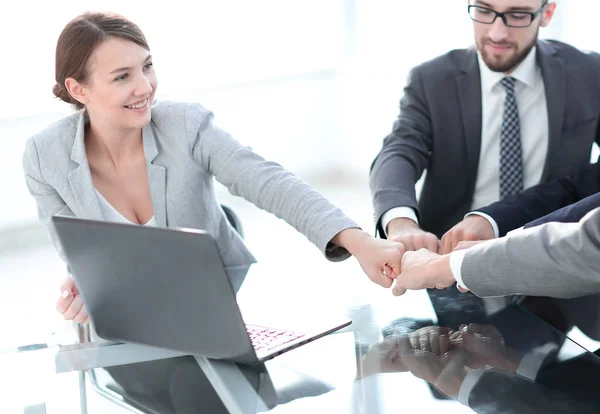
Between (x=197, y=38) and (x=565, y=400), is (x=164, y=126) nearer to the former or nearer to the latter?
(x=565, y=400)

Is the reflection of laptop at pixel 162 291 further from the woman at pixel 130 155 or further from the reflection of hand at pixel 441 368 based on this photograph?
the woman at pixel 130 155

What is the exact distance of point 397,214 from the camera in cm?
246

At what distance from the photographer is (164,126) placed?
7.86ft

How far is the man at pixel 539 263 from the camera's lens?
5.24 ft

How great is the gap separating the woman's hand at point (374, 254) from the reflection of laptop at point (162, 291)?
0.28 m

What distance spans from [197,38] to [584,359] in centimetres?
403

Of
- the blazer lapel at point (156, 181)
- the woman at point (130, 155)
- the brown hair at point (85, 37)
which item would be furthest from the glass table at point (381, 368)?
the brown hair at point (85, 37)

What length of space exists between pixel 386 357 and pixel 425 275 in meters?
0.35

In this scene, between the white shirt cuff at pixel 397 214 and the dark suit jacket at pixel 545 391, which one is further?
the white shirt cuff at pixel 397 214

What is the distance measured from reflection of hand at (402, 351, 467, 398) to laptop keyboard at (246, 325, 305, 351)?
0.83 feet

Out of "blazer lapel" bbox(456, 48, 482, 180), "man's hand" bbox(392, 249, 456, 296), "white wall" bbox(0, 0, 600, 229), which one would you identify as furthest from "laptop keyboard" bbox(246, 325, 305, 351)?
"white wall" bbox(0, 0, 600, 229)

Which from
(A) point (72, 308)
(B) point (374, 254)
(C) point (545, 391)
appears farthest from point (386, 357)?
(A) point (72, 308)

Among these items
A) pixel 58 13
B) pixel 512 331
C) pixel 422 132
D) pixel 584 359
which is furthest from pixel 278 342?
pixel 58 13

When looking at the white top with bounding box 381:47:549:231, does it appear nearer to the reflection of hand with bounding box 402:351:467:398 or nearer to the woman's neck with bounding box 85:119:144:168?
the woman's neck with bounding box 85:119:144:168
